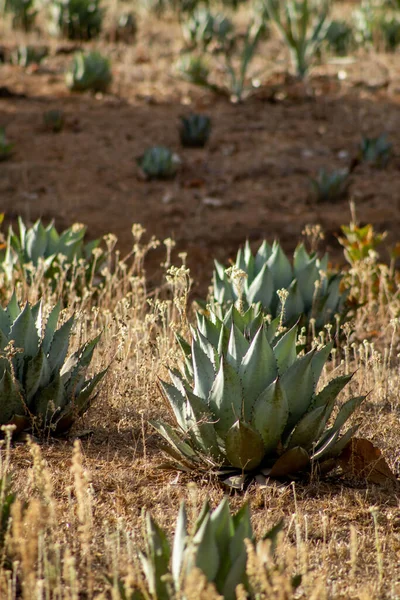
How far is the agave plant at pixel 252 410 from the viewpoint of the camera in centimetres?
311

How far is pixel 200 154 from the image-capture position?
927cm

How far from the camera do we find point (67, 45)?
1262cm

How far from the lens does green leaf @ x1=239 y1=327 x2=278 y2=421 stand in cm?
312

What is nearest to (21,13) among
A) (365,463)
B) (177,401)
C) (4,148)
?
(4,148)

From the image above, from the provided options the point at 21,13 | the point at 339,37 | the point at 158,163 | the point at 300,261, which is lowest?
the point at 300,261

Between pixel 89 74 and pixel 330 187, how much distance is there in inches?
152

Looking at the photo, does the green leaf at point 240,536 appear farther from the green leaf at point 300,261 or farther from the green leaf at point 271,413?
the green leaf at point 300,261

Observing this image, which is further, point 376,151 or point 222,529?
point 376,151

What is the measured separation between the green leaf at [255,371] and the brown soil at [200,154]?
3.67 m

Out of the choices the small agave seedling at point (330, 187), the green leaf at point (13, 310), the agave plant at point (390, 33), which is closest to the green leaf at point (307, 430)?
the green leaf at point (13, 310)

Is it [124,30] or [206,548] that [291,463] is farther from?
[124,30]

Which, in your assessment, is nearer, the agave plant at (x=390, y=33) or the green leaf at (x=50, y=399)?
the green leaf at (x=50, y=399)

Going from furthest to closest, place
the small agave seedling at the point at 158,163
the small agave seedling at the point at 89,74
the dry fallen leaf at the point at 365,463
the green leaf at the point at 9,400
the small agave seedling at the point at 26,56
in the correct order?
the small agave seedling at the point at 26,56 → the small agave seedling at the point at 89,74 → the small agave seedling at the point at 158,163 → the green leaf at the point at 9,400 → the dry fallen leaf at the point at 365,463

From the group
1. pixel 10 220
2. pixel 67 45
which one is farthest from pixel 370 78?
pixel 10 220
